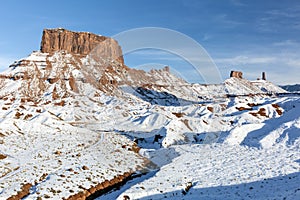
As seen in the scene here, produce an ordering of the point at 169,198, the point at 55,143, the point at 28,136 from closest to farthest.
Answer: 1. the point at 169,198
2. the point at 55,143
3. the point at 28,136

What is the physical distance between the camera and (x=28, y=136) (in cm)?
4541

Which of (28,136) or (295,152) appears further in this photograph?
(28,136)

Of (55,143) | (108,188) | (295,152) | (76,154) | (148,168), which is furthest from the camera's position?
(55,143)

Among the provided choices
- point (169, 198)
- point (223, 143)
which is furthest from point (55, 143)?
point (169, 198)

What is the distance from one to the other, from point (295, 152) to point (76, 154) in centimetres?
2593

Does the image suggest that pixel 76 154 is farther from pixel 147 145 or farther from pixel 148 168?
pixel 147 145

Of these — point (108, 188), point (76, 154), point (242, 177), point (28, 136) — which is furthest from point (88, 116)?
point (242, 177)

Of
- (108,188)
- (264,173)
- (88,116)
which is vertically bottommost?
(108,188)

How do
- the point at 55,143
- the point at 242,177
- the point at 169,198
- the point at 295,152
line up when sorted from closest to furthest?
1. the point at 169,198
2. the point at 242,177
3. the point at 295,152
4. the point at 55,143

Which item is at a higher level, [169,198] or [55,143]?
[55,143]

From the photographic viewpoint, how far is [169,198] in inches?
768

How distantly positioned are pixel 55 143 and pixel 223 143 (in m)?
25.3

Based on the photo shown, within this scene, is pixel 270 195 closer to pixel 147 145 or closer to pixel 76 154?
pixel 76 154

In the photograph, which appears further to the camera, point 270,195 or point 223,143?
point 223,143
